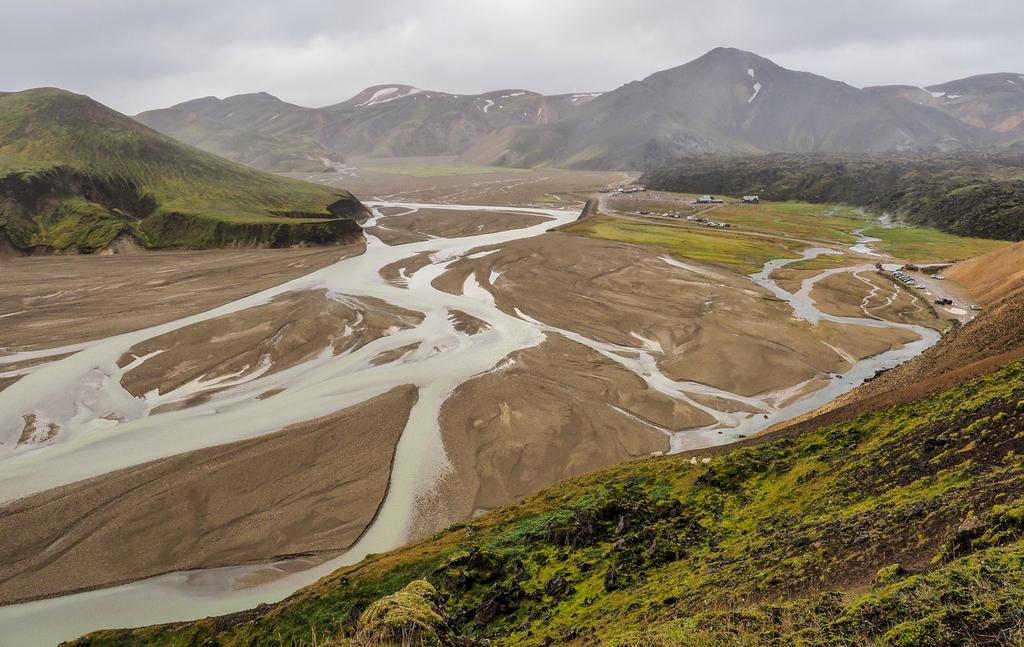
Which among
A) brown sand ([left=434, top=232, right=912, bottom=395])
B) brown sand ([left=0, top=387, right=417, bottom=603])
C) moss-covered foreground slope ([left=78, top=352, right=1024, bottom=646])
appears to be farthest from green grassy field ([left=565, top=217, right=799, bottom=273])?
brown sand ([left=0, top=387, right=417, bottom=603])

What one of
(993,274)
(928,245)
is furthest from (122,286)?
(928,245)

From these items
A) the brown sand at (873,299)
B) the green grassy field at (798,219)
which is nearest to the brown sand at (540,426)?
the brown sand at (873,299)

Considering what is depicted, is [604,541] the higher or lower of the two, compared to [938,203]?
lower

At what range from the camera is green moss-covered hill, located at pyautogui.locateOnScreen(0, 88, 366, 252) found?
106 m

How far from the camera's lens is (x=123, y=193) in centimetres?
12262

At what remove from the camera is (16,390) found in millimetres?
42719

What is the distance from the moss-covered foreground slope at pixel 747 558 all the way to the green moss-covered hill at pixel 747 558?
0.05 m

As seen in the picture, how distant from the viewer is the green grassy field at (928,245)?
90.8 meters

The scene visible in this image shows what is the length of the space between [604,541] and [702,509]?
4151 mm

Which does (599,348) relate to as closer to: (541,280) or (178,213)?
(541,280)

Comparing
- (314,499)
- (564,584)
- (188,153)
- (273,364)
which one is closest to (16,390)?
(273,364)

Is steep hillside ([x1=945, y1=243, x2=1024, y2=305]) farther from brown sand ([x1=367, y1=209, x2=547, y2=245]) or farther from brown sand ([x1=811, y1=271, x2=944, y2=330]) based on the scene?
brown sand ([x1=367, y1=209, x2=547, y2=245])

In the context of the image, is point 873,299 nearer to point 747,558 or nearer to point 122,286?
point 747,558

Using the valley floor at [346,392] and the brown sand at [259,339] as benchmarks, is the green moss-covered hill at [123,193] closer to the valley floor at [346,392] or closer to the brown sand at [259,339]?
the valley floor at [346,392]
